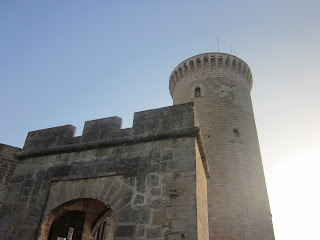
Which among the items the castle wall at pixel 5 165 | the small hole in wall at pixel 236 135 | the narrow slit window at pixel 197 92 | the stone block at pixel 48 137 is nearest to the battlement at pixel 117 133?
the stone block at pixel 48 137

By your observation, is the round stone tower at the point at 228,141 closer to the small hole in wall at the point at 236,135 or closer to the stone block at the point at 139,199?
the small hole in wall at the point at 236,135

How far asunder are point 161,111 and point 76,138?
1.86 metres

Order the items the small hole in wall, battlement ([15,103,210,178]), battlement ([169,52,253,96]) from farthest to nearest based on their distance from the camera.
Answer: battlement ([169,52,253,96])
the small hole in wall
battlement ([15,103,210,178])

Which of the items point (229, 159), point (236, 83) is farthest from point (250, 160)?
point (236, 83)

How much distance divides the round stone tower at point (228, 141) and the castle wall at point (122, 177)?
613cm

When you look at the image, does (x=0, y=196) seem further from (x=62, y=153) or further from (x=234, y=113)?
(x=234, y=113)

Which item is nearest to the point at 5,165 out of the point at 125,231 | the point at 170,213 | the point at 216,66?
the point at 125,231

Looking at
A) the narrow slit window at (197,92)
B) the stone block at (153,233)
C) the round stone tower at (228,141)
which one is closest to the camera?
the stone block at (153,233)

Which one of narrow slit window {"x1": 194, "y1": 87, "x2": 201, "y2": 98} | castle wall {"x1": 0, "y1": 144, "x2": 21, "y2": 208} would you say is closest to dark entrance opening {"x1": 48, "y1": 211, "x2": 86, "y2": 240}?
castle wall {"x1": 0, "y1": 144, "x2": 21, "y2": 208}

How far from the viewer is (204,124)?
13.2 m

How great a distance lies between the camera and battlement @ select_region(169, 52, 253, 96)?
14758mm

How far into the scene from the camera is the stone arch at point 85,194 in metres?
4.60

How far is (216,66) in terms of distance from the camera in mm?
14742

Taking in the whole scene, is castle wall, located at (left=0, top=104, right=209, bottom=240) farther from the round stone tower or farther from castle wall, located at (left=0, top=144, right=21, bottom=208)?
the round stone tower
